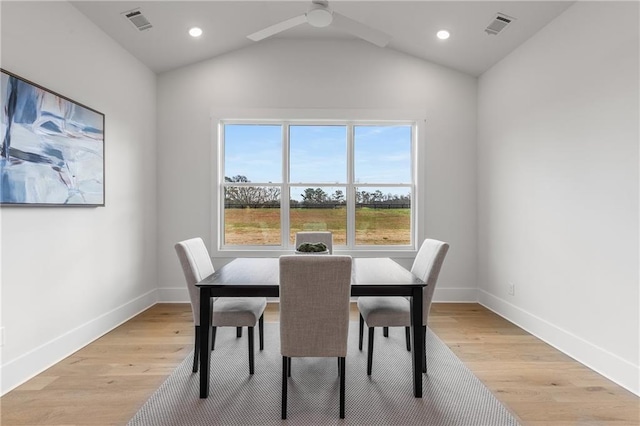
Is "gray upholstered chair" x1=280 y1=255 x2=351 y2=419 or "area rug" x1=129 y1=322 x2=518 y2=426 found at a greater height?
"gray upholstered chair" x1=280 y1=255 x2=351 y2=419

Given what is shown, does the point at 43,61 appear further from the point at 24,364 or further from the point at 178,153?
the point at 24,364

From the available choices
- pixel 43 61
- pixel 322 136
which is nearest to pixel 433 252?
pixel 322 136

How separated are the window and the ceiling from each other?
0.89 metres

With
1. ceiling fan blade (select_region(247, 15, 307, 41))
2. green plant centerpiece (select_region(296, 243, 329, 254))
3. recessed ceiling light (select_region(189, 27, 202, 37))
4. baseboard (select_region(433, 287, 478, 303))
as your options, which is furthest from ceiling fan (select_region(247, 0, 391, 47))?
baseboard (select_region(433, 287, 478, 303))

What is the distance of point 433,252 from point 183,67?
3.57 metres

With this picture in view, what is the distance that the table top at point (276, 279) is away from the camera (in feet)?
6.73

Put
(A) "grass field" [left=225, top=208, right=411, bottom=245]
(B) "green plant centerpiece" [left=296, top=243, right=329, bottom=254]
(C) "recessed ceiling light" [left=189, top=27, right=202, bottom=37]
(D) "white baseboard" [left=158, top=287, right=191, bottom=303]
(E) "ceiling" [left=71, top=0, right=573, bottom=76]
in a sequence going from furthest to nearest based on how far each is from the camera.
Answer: (A) "grass field" [left=225, top=208, right=411, bottom=245]
(D) "white baseboard" [left=158, top=287, right=191, bottom=303]
(C) "recessed ceiling light" [left=189, top=27, right=202, bottom=37]
(E) "ceiling" [left=71, top=0, right=573, bottom=76]
(B) "green plant centerpiece" [left=296, top=243, right=329, bottom=254]

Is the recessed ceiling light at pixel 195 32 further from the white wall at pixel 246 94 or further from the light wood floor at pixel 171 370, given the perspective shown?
the light wood floor at pixel 171 370

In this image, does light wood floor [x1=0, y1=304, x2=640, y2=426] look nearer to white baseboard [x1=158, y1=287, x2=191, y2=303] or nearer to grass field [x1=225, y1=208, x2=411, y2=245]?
white baseboard [x1=158, y1=287, x2=191, y2=303]

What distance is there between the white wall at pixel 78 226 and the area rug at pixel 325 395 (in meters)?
1.01

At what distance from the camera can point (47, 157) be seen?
2.49 metres

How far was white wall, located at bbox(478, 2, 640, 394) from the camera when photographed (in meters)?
2.28

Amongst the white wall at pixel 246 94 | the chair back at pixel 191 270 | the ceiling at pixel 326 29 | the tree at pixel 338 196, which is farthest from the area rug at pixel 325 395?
the ceiling at pixel 326 29

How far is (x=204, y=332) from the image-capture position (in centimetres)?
207
